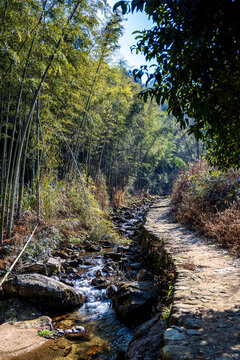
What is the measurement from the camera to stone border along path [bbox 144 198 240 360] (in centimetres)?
149

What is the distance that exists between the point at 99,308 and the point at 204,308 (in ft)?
7.00

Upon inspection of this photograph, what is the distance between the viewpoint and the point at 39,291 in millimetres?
3434

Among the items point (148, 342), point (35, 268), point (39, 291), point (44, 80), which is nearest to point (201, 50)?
point (148, 342)

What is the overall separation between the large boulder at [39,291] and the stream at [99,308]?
0.74 feet

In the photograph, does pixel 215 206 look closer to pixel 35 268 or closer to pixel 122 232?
pixel 122 232

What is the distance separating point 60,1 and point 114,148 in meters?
11.9

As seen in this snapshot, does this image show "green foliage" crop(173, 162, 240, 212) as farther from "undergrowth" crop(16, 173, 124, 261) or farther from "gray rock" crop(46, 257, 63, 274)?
"gray rock" crop(46, 257, 63, 274)

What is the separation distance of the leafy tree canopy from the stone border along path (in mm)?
1571

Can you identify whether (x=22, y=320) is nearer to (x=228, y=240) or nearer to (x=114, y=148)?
(x=228, y=240)

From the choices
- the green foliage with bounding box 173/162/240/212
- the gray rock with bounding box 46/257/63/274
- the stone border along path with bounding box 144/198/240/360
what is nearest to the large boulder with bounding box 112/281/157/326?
the stone border along path with bounding box 144/198/240/360

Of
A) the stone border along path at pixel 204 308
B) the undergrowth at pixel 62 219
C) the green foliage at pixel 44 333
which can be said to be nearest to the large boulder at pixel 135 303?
the stone border along path at pixel 204 308

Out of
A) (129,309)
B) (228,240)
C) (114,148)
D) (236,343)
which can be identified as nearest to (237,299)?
(236,343)

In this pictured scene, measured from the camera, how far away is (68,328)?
3055 millimetres

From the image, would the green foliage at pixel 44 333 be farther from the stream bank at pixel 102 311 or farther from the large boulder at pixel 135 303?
the large boulder at pixel 135 303
